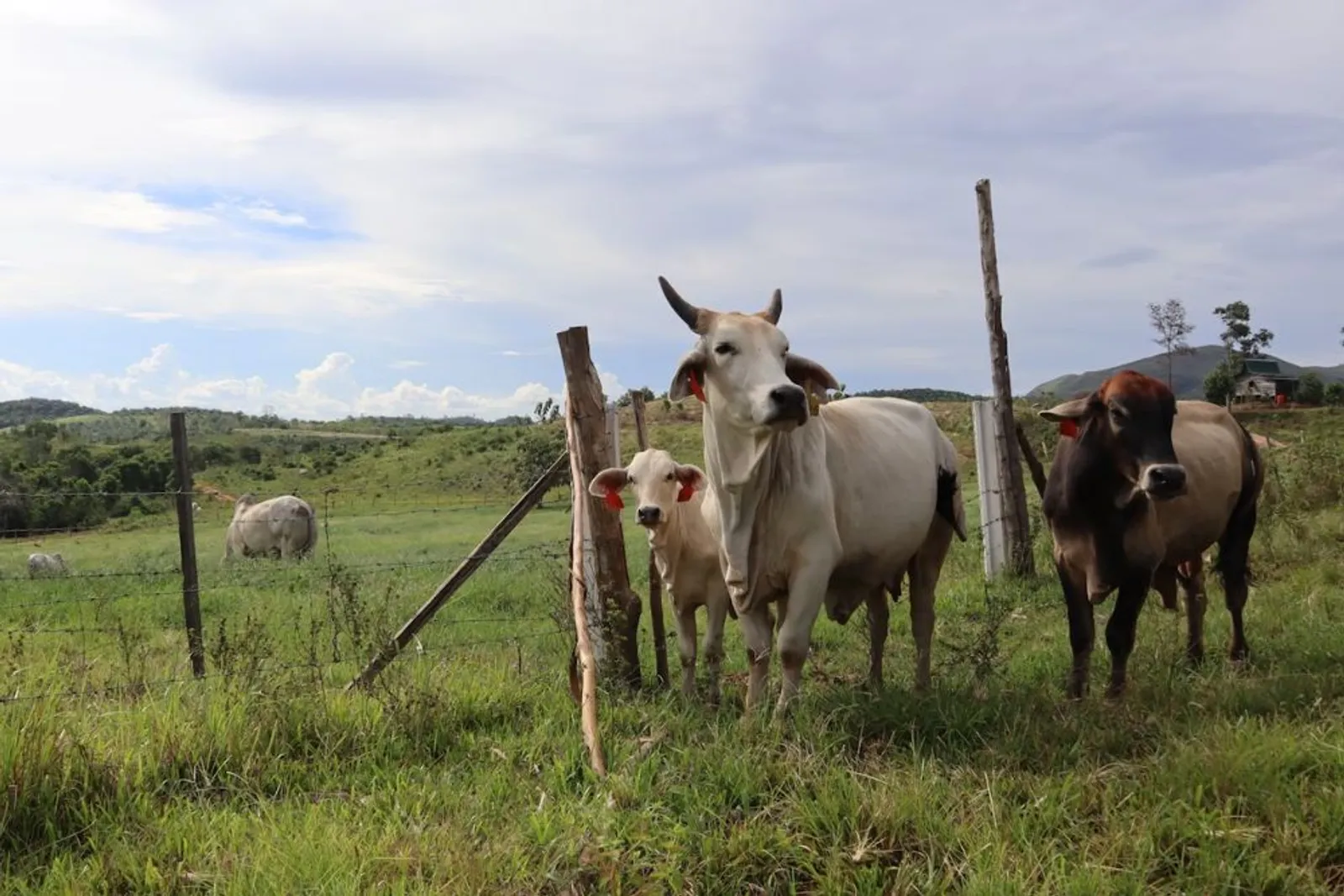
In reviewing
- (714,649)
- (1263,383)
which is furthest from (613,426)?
(1263,383)

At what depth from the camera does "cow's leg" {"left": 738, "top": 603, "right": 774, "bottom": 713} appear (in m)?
5.21

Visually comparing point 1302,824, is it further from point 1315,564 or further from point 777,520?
point 1315,564

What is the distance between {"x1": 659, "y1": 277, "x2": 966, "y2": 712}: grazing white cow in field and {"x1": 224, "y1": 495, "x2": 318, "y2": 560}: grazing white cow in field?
1746 centimetres

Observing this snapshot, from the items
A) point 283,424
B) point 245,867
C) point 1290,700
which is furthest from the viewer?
point 283,424

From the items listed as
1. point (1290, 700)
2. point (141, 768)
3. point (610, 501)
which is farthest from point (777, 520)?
Answer: point (141, 768)

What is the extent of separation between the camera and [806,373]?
5.25 m

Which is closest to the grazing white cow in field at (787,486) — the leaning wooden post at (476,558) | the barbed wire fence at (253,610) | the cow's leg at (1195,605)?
the barbed wire fence at (253,610)

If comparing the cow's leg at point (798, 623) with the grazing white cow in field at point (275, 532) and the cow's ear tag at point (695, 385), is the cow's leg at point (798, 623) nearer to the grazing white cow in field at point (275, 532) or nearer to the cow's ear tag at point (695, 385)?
the cow's ear tag at point (695, 385)

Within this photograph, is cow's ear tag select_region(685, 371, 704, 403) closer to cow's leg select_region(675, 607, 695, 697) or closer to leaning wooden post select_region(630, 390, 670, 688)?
leaning wooden post select_region(630, 390, 670, 688)

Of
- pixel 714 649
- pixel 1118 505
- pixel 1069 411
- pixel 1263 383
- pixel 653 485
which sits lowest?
pixel 714 649

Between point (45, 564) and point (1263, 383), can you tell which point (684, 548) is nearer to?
point (45, 564)

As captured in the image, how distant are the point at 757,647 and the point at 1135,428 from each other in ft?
7.81

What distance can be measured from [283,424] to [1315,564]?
111 metres

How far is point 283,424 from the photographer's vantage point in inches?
4279
